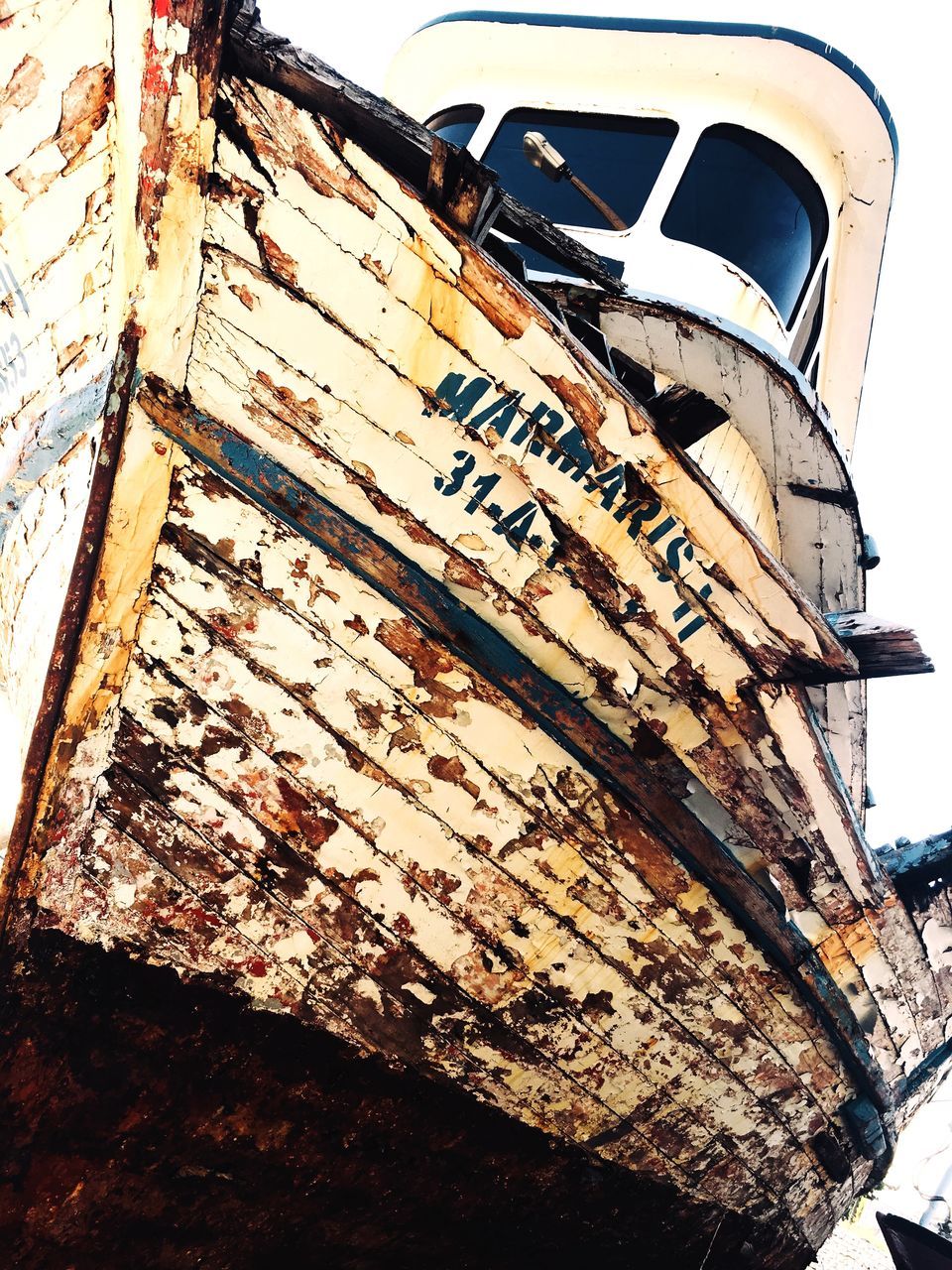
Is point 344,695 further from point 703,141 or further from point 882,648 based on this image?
point 703,141

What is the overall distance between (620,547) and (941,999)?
8.60 feet

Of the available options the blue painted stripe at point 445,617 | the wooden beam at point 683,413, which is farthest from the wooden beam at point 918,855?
the wooden beam at point 683,413

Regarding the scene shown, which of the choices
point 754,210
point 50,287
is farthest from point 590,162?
point 50,287

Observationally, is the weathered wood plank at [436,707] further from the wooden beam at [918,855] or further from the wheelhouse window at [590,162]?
the wheelhouse window at [590,162]

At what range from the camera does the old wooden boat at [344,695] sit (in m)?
1.94

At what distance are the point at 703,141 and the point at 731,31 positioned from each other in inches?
24.2

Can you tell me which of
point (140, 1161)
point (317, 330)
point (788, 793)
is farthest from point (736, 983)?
point (317, 330)

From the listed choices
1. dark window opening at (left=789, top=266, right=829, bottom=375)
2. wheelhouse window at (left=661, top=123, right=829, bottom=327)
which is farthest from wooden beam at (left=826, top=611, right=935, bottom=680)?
dark window opening at (left=789, top=266, right=829, bottom=375)

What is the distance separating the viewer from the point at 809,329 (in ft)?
18.3

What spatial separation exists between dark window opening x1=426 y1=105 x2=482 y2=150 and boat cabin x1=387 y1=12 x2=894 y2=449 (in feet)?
0.14

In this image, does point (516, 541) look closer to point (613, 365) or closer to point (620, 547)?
point (620, 547)

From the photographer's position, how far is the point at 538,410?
2.06 m

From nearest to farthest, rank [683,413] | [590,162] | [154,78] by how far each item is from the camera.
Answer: [154,78]
[683,413]
[590,162]

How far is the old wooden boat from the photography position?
1937 millimetres
